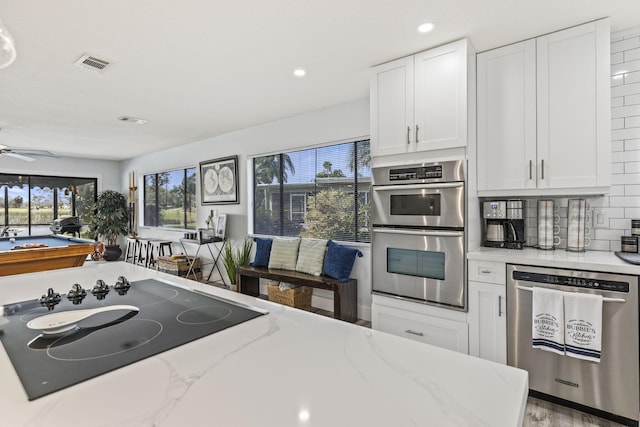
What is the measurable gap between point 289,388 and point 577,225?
8.16ft

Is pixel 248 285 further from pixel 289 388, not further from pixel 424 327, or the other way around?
pixel 289 388

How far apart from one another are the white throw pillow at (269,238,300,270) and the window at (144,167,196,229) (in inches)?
111

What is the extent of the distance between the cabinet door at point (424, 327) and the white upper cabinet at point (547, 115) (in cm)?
104

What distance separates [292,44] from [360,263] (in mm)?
2302

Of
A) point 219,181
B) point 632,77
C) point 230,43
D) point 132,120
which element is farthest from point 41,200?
point 632,77

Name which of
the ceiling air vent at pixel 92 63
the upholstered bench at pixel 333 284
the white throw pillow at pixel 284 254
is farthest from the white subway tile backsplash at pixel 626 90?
the ceiling air vent at pixel 92 63

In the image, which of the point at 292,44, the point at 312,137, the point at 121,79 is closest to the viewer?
the point at 292,44

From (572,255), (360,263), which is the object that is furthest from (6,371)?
(360,263)

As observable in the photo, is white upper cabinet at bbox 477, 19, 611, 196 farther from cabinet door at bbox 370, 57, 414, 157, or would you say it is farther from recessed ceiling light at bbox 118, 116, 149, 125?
recessed ceiling light at bbox 118, 116, 149, 125

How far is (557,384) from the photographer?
6.66 ft

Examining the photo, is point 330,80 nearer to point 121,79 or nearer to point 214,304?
point 121,79

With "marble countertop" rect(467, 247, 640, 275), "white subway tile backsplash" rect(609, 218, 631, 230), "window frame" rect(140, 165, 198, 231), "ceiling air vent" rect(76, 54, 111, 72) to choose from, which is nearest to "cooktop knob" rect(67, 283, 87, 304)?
"ceiling air vent" rect(76, 54, 111, 72)

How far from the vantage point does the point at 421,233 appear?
2.49 metres

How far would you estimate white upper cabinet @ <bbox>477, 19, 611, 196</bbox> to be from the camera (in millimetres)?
2152
